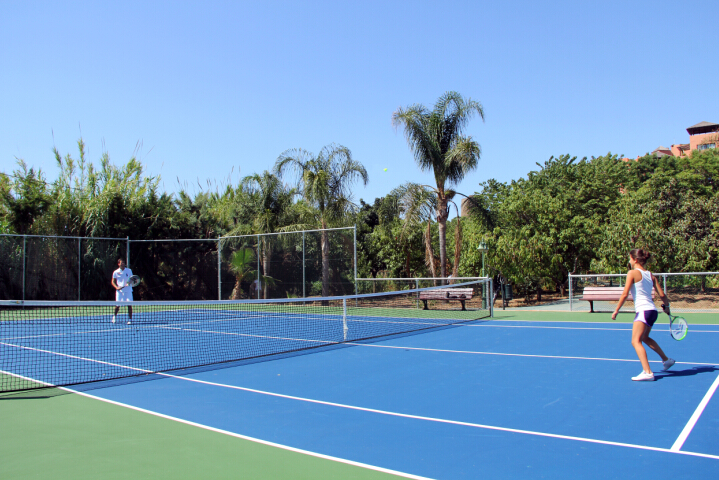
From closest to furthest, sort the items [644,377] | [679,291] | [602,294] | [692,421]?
[692,421], [644,377], [679,291], [602,294]

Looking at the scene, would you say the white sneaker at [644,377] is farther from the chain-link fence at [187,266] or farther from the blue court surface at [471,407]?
the chain-link fence at [187,266]

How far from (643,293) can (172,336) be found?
9.51 meters

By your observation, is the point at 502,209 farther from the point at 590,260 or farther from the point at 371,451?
the point at 371,451

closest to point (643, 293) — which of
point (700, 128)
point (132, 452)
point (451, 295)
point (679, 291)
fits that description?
point (132, 452)

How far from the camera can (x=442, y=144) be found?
21219mm

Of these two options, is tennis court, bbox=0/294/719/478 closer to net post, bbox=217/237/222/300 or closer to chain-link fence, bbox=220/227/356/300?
chain-link fence, bbox=220/227/356/300

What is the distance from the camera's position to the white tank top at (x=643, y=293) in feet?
22.3

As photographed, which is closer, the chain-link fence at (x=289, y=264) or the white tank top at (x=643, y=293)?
the white tank top at (x=643, y=293)

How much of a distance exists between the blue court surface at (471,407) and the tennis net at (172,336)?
3.55ft

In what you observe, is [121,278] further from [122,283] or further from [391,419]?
[391,419]

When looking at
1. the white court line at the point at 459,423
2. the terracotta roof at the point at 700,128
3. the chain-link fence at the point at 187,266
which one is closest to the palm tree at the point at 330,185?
the chain-link fence at the point at 187,266

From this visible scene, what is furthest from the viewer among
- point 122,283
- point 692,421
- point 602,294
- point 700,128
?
point 700,128

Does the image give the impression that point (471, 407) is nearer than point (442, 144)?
Yes

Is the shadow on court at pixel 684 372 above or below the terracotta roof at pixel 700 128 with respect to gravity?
below
